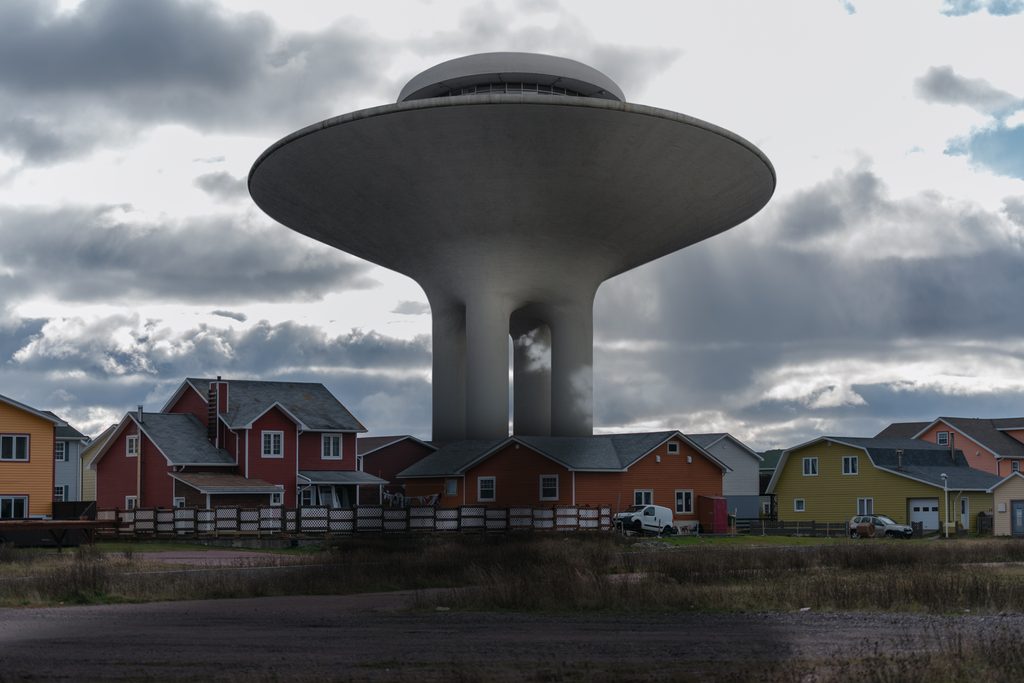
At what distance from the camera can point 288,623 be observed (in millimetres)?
18547

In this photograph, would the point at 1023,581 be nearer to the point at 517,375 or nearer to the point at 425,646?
the point at 425,646

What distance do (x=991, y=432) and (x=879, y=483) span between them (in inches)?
1031

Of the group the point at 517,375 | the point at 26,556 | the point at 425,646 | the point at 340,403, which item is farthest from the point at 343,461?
the point at 425,646

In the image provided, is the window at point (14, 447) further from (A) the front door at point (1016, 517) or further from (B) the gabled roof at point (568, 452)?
(A) the front door at point (1016, 517)

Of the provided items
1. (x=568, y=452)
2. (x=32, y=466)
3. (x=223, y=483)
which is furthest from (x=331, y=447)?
(x=32, y=466)

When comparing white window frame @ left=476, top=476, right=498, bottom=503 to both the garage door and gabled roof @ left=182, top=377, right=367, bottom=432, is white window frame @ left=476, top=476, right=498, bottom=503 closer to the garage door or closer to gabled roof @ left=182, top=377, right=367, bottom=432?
gabled roof @ left=182, top=377, right=367, bottom=432

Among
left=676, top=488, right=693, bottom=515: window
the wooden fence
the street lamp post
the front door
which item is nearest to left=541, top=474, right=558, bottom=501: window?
the wooden fence

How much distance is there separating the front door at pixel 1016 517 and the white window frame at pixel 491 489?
26.9 meters

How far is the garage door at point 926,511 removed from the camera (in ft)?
199

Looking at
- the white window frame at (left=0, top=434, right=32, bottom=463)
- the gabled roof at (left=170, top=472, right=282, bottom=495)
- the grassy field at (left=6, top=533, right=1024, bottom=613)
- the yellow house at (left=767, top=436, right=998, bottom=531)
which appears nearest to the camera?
the grassy field at (left=6, top=533, right=1024, bottom=613)

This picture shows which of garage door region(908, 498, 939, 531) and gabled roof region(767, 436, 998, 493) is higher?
gabled roof region(767, 436, 998, 493)

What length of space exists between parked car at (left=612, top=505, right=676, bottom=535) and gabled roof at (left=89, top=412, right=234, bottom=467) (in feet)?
57.5

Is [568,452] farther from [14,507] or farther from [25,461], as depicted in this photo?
[14,507]

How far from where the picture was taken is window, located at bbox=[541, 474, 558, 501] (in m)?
55.1
